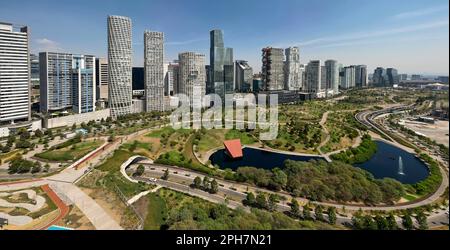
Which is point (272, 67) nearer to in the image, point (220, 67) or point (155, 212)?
point (220, 67)

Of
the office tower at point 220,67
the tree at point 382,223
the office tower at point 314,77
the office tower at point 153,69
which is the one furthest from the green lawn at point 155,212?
the office tower at point 314,77

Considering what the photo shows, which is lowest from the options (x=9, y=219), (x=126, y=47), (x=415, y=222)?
(x=415, y=222)

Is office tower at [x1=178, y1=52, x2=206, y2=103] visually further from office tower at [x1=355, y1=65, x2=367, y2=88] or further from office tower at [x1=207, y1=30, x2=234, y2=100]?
office tower at [x1=355, y1=65, x2=367, y2=88]

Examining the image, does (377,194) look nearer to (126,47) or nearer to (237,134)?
(237,134)

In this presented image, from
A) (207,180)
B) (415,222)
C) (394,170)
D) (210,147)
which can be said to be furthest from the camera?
(210,147)

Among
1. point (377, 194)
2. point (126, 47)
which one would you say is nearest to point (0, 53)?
point (126, 47)

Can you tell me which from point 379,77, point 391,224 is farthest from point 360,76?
point 391,224
